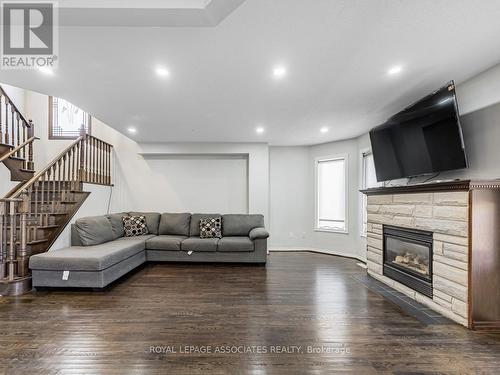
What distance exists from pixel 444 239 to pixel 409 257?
725 mm

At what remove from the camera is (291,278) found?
3.61 m

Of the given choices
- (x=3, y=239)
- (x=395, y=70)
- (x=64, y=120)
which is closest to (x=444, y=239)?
(x=395, y=70)

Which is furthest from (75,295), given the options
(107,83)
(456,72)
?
(456,72)

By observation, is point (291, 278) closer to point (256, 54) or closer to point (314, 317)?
point (314, 317)

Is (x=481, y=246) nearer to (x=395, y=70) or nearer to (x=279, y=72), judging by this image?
(x=395, y=70)

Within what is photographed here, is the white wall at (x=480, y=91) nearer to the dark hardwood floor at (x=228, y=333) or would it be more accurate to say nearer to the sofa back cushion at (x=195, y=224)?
the dark hardwood floor at (x=228, y=333)

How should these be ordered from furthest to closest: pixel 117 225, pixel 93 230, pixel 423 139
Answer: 1. pixel 117 225
2. pixel 93 230
3. pixel 423 139

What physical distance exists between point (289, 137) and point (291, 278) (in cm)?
284

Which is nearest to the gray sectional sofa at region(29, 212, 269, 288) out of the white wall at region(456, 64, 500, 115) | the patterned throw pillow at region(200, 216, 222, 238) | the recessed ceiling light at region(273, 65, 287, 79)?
the patterned throw pillow at region(200, 216, 222, 238)

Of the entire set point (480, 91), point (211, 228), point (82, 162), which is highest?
point (480, 91)

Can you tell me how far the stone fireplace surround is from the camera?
2.28 metres

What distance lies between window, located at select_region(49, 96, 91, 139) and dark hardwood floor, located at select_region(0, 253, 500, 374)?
13.6 feet

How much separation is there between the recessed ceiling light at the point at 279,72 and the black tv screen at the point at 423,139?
1.74 meters

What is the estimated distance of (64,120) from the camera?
5.68 m
